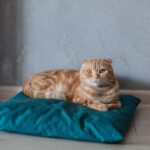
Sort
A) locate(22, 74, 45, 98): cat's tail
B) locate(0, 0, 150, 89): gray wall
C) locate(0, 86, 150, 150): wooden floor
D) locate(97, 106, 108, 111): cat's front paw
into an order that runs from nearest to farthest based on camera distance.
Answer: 1. locate(0, 86, 150, 150): wooden floor
2. locate(97, 106, 108, 111): cat's front paw
3. locate(22, 74, 45, 98): cat's tail
4. locate(0, 0, 150, 89): gray wall

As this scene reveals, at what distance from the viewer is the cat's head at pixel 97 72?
1.87 m

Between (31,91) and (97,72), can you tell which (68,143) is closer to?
(97,72)

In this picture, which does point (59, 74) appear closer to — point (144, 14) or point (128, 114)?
point (128, 114)

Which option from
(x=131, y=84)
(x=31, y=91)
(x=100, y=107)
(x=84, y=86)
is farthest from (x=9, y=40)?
(x=131, y=84)

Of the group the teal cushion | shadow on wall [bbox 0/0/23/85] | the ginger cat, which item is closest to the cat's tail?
the ginger cat

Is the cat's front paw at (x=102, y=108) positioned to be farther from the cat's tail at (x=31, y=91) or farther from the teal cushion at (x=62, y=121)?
the cat's tail at (x=31, y=91)

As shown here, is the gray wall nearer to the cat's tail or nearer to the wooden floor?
the cat's tail

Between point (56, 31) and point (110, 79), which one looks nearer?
point (110, 79)

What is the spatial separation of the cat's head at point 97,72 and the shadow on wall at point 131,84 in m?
0.56

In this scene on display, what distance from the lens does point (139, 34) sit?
2.37 m

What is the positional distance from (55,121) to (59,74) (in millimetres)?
676

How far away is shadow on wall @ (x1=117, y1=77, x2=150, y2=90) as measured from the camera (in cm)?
247

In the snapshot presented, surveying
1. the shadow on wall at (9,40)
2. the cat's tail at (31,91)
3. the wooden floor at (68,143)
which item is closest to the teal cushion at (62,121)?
the wooden floor at (68,143)

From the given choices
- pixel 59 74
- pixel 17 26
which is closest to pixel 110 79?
pixel 59 74
